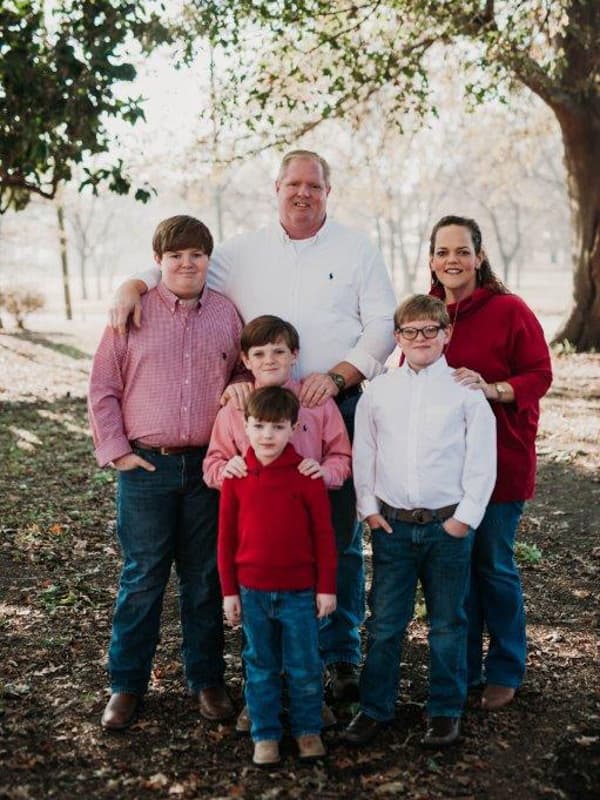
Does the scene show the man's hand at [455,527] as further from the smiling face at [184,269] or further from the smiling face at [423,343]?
the smiling face at [184,269]

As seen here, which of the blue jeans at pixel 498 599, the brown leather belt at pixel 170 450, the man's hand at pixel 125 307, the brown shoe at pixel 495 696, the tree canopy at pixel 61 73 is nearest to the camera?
the man's hand at pixel 125 307

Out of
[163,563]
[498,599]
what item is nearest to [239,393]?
[163,563]

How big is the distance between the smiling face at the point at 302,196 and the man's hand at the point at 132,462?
1.39 m

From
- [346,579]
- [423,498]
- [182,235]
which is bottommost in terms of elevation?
[346,579]

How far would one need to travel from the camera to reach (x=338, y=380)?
4117 millimetres

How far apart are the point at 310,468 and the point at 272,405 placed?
0.33 meters

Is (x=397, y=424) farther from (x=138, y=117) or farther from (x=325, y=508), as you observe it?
(x=138, y=117)

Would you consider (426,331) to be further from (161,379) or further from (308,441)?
(161,379)

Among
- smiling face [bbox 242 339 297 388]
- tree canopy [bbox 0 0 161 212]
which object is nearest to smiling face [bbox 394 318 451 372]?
smiling face [bbox 242 339 297 388]

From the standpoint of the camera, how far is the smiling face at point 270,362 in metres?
3.84

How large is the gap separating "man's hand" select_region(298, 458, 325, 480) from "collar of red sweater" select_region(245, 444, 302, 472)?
0.09 ft

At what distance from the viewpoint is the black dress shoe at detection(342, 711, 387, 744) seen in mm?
3982

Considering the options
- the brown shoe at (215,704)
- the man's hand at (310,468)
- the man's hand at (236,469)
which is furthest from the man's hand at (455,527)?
the brown shoe at (215,704)

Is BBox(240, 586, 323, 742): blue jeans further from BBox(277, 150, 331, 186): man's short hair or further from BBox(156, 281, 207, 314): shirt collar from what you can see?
BBox(277, 150, 331, 186): man's short hair
